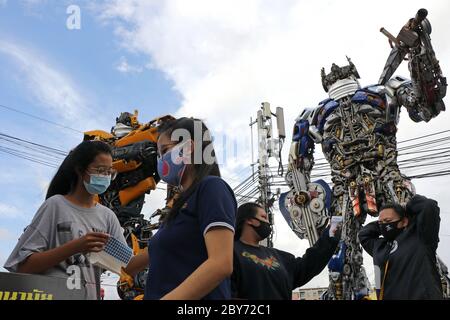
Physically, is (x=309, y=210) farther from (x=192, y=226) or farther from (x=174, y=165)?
(x=192, y=226)

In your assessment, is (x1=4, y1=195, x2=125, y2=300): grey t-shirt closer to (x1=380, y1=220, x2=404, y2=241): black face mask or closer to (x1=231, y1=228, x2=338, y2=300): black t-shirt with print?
(x1=231, y1=228, x2=338, y2=300): black t-shirt with print

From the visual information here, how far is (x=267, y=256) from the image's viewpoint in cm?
223

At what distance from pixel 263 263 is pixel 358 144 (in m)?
3.91

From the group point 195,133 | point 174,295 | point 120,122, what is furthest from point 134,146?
point 174,295

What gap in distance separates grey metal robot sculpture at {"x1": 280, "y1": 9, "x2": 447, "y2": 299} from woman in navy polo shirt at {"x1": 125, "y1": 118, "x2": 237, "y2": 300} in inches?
164

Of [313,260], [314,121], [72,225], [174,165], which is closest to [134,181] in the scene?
[314,121]

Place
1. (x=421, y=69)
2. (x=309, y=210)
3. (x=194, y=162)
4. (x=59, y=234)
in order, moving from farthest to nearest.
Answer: (x=309, y=210), (x=421, y=69), (x=59, y=234), (x=194, y=162)

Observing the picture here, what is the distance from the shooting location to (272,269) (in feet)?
6.97

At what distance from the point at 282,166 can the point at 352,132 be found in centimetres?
243

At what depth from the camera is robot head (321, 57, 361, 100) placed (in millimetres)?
6074

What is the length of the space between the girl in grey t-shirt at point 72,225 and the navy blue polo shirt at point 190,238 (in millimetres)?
338

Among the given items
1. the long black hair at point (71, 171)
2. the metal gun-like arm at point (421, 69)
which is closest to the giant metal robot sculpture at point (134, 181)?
the metal gun-like arm at point (421, 69)

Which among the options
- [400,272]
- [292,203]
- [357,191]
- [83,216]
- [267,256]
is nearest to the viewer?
[83,216]
